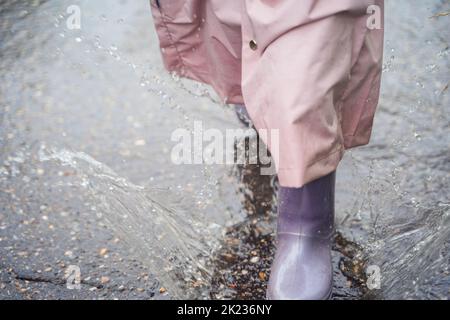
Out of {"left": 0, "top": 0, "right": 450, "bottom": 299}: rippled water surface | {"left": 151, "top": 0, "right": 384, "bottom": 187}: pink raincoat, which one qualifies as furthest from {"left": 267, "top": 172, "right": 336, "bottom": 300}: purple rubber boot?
{"left": 151, "top": 0, "right": 384, "bottom": 187}: pink raincoat

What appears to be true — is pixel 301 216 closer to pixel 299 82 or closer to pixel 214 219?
pixel 214 219

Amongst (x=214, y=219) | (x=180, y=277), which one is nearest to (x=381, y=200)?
(x=214, y=219)

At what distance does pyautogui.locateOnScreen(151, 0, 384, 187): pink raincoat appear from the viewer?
1349 mm

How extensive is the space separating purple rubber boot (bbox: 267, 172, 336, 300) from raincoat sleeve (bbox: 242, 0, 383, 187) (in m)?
0.39

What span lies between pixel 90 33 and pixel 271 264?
1972 mm

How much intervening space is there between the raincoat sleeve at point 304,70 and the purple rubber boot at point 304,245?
388 millimetres

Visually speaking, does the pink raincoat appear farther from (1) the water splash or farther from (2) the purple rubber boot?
(1) the water splash

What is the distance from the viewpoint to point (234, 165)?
8.18 ft

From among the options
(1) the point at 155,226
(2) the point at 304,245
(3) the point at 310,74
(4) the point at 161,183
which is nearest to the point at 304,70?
(3) the point at 310,74

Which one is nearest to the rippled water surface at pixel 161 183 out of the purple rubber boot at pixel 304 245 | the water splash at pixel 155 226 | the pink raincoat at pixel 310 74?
the water splash at pixel 155 226

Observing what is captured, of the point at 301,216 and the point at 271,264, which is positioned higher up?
the point at 301,216

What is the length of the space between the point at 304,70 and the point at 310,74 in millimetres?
18

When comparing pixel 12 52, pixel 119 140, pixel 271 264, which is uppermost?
pixel 12 52

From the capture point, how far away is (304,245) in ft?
6.21
